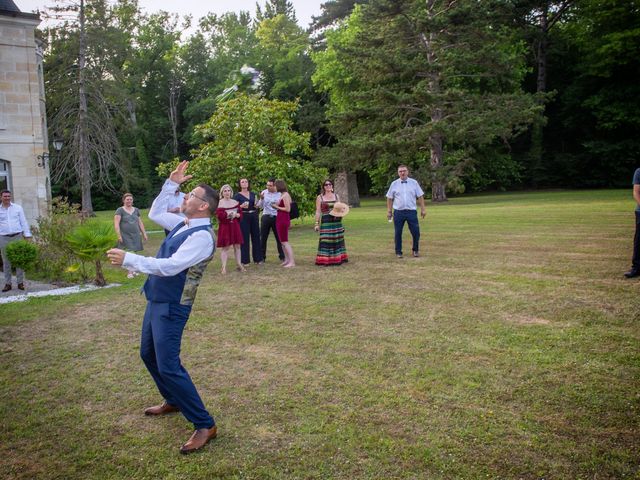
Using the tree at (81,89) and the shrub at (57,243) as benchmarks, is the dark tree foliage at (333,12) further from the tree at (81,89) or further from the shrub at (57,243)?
the shrub at (57,243)

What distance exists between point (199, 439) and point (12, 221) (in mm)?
8191

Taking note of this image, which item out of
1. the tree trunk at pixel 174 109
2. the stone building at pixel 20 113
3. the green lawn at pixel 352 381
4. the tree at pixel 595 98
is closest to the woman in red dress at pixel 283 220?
the green lawn at pixel 352 381

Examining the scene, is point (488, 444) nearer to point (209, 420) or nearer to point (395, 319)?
point (209, 420)

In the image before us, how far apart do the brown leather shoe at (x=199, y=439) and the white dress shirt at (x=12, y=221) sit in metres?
8.01

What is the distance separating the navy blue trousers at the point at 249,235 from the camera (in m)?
11.8

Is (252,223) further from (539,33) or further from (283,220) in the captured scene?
(539,33)

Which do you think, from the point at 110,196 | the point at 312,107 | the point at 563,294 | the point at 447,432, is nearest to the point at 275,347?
the point at 447,432

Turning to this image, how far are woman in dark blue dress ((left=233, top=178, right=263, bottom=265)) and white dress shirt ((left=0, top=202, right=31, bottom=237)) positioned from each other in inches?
163

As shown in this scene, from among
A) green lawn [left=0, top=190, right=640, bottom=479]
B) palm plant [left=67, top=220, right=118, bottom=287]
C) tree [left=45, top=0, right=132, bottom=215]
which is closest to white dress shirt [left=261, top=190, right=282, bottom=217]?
green lawn [left=0, top=190, right=640, bottom=479]

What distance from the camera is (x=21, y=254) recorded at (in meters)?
9.51

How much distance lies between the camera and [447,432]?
3.80 m

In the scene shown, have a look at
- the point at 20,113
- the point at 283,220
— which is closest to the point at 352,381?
the point at 283,220

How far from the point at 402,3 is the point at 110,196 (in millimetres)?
29493

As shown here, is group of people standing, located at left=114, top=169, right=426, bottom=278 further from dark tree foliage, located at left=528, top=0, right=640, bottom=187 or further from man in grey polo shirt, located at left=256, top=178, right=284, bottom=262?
dark tree foliage, located at left=528, top=0, right=640, bottom=187
